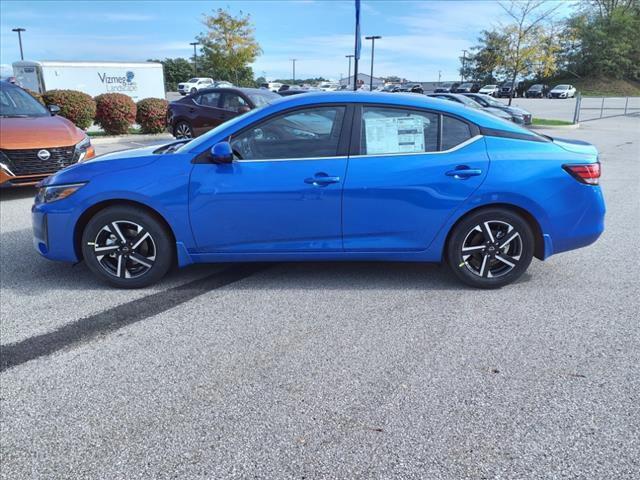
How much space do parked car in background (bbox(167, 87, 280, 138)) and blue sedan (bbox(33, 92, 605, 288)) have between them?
8.67m

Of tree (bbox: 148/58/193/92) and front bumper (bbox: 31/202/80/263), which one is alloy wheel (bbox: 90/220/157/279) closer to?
front bumper (bbox: 31/202/80/263)

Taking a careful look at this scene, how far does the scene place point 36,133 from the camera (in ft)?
24.6

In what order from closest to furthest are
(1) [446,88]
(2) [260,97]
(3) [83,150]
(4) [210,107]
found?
(3) [83,150] < (2) [260,97] < (4) [210,107] < (1) [446,88]

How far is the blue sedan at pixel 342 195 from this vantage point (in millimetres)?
4070

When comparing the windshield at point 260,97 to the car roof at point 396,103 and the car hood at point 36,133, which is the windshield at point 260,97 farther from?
the car roof at point 396,103

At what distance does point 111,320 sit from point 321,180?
6.09ft

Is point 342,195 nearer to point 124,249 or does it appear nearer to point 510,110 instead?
point 124,249

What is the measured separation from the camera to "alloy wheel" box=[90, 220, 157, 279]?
4.24 meters

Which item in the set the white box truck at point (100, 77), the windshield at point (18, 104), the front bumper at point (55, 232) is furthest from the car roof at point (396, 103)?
the white box truck at point (100, 77)

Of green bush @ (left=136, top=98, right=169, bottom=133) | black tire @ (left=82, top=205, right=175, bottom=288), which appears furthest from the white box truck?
black tire @ (left=82, top=205, right=175, bottom=288)

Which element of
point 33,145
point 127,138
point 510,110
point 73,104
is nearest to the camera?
point 33,145

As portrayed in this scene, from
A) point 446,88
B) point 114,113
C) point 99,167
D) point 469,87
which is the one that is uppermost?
point 469,87

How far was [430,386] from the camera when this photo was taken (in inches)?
114

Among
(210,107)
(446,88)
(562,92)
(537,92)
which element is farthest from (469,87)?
(210,107)
